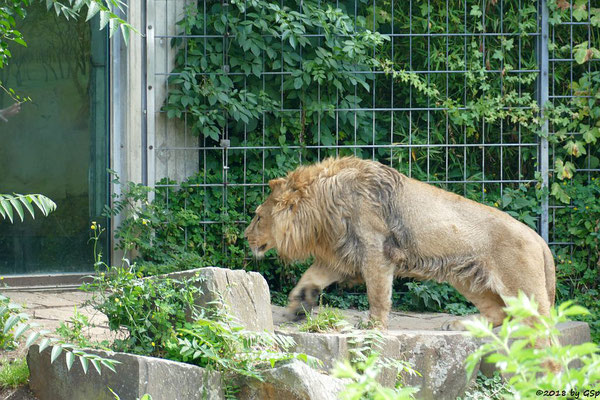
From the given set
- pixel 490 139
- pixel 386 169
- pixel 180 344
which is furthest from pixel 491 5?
pixel 180 344

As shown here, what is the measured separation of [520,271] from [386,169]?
4.08ft

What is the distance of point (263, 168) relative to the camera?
7723mm

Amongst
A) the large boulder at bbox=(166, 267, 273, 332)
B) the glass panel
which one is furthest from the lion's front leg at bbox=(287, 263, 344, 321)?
the glass panel

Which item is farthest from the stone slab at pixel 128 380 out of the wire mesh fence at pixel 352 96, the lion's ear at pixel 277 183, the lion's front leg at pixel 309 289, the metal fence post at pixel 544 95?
the metal fence post at pixel 544 95

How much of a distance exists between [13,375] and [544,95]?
220 inches

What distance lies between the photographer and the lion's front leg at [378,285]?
5.86m

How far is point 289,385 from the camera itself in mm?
4082

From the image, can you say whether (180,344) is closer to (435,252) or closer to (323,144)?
(435,252)

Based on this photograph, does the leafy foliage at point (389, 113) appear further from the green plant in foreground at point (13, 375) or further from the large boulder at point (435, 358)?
the green plant in foreground at point (13, 375)

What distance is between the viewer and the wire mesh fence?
7.62m

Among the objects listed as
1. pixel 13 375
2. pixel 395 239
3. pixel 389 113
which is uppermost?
pixel 389 113

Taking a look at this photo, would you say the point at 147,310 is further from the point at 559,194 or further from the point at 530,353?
the point at 559,194

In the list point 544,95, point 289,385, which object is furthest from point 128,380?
point 544,95

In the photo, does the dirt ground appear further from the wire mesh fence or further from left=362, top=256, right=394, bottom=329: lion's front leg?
the wire mesh fence
